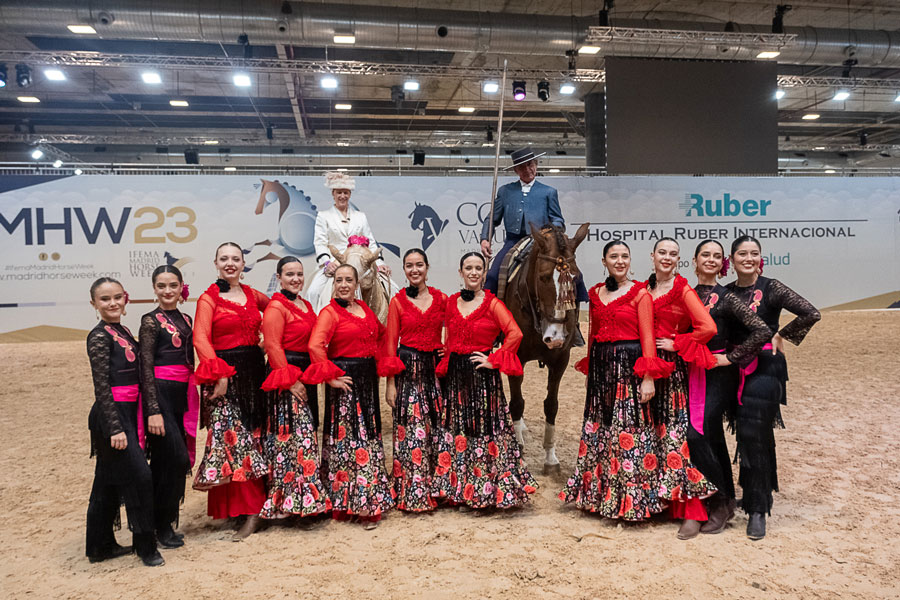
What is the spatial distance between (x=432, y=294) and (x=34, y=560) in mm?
2399

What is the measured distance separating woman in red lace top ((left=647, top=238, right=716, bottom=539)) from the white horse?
6.60 feet

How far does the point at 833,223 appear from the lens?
11.8m

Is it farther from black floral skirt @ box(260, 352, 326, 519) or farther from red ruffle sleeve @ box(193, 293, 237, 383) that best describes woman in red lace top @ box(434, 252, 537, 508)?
red ruffle sleeve @ box(193, 293, 237, 383)

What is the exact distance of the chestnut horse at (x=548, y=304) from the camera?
3418 millimetres

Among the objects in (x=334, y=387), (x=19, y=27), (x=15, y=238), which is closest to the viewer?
(x=334, y=387)

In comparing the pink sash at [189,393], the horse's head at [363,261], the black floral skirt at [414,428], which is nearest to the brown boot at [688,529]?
the black floral skirt at [414,428]

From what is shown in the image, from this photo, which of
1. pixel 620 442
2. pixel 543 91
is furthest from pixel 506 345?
pixel 543 91

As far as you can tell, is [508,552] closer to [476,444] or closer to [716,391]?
[476,444]

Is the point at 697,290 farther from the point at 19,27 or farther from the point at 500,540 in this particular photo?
the point at 19,27

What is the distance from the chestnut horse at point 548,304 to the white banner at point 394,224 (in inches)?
266

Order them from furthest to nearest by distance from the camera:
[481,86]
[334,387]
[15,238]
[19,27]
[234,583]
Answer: [481,86]
[15,238]
[19,27]
[334,387]
[234,583]

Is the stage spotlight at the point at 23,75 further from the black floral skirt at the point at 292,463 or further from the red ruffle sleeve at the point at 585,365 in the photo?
the red ruffle sleeve at the point at 585,365

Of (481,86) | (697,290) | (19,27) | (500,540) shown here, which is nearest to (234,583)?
(500,540)

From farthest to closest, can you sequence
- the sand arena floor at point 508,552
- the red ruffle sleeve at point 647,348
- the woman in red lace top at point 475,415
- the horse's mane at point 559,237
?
the horse's mane at point 559,237 < the woman in red lace top at point 475,415 < the red ruffle sleeve at point 647,348 < the sand arena floor at point 508,552
